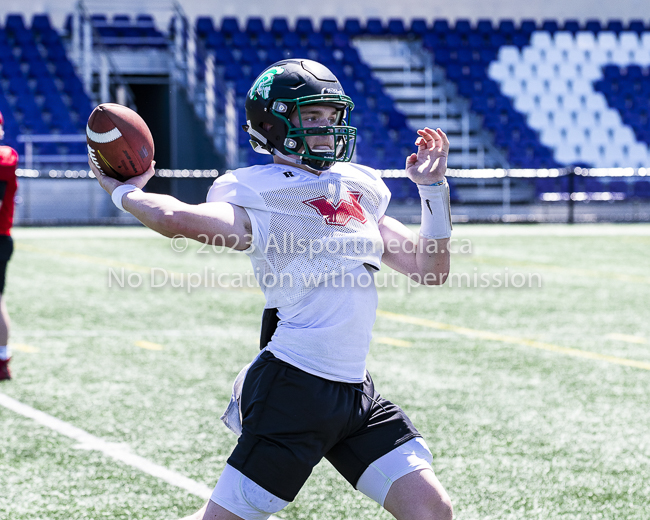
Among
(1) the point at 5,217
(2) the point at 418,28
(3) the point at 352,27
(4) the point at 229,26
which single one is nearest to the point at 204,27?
(4) the point at 229,26

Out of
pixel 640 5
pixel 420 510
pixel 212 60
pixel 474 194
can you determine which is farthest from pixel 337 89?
pixel 640 5

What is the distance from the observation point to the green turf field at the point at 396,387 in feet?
9.76

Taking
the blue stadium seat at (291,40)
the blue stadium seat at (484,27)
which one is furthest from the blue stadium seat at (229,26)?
the blue stadium seat at (484,27)

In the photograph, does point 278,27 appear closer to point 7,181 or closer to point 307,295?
point 7,181

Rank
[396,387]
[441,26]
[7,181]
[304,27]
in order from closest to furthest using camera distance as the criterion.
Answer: [396,387] → [7,181] → [304,27] → [441,26]

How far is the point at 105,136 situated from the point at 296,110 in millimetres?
483

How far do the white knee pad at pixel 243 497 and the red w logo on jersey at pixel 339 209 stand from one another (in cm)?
65

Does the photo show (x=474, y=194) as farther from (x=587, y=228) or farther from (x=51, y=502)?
(x=51, y=502)

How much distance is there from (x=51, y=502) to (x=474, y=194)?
17.2 meters

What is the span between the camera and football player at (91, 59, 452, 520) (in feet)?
6.55

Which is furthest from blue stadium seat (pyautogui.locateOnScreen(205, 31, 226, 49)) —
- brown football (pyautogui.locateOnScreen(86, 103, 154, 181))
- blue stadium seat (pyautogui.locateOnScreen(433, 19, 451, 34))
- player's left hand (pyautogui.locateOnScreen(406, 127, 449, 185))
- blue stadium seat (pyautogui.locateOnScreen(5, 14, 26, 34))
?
player's left hand (pyautogui.locateOnScreen(406, 127, 449, 185))

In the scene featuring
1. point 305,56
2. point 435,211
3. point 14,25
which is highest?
point 14,25

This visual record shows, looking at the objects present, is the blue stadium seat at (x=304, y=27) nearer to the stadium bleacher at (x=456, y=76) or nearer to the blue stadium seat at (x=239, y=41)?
the stadium bleacher at (x=456, y=76)

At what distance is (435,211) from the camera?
2242 mm
